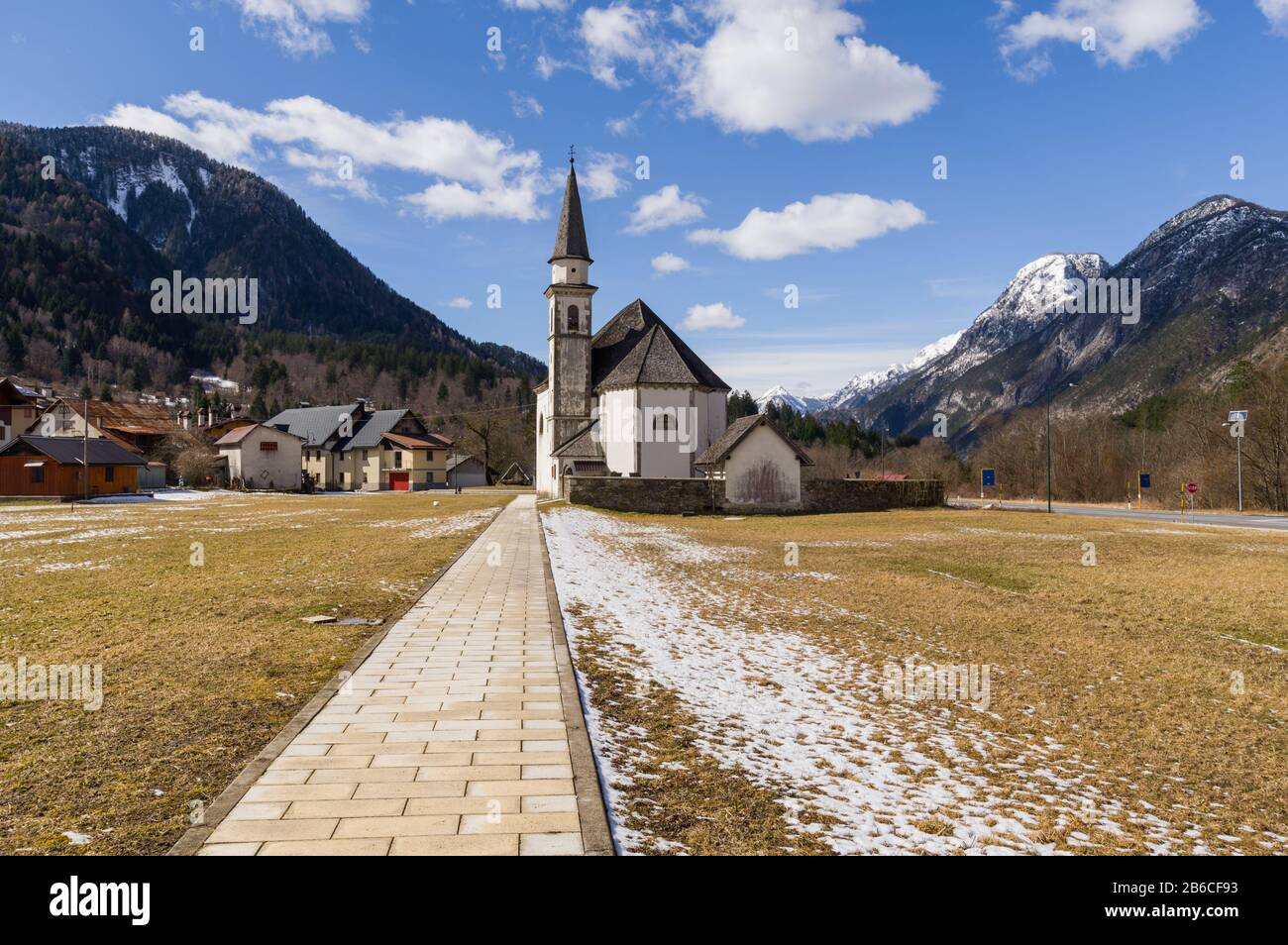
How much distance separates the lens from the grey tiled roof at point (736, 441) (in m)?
42.2

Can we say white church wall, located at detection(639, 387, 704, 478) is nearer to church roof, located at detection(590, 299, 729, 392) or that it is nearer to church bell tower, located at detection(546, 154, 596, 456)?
church roof, located at detection(590, 299, 729, 392)

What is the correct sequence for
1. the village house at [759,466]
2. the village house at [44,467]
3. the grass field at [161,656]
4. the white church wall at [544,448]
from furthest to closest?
the white church wall at [544,448]
the village house at [44,467]
the village house at [759,466]
the grass field at [161,656]

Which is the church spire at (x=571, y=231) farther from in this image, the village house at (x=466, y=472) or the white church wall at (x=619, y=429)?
the village house at (x=466, y=472)

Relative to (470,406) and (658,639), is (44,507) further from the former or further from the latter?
(470,406)

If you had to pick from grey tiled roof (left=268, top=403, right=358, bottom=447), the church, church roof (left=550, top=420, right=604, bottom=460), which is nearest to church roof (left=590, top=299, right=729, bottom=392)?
the church

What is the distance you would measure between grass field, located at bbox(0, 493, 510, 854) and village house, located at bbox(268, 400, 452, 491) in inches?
2309

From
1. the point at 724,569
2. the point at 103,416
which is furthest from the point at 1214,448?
the point at 103,416

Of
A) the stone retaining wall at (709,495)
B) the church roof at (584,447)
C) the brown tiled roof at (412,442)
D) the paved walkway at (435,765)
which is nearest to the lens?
the paved walkway at (435,765)

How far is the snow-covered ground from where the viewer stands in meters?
4.96

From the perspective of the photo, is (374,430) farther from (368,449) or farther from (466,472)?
(466,472)

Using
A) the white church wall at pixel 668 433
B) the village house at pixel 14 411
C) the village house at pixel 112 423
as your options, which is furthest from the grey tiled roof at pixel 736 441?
the village house at pixel 14 411

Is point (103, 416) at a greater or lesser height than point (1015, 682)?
greater
